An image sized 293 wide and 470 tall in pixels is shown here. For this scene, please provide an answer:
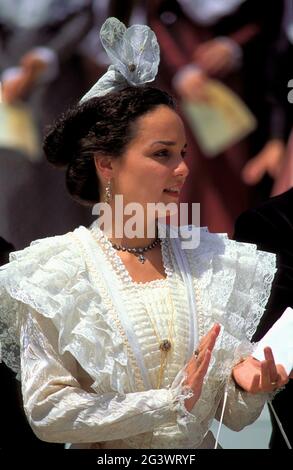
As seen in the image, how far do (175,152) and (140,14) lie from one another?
197 cm

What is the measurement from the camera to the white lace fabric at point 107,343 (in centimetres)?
185

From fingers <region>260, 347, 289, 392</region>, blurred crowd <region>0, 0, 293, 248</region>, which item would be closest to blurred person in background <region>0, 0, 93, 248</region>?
blurred crowd <region>0, 0, 293, 248</region>

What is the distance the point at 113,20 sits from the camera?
210 centimetres

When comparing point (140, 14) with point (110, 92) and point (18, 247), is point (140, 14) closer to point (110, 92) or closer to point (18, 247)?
point (18, 247)

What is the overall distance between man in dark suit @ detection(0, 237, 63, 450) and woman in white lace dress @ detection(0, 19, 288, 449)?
1.25ft

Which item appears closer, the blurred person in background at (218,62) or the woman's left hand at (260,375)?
the woman's left hand at (260,375)

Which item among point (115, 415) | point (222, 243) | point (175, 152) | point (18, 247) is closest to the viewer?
point (115, 415)

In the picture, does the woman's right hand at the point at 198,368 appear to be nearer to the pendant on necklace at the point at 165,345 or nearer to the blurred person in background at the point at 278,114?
the pendant on necklace at the point at 165,345

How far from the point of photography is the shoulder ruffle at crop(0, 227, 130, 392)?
1.90 metres

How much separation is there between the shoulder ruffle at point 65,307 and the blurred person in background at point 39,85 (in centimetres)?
175

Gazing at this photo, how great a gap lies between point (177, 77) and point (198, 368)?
→ 2.18 meters

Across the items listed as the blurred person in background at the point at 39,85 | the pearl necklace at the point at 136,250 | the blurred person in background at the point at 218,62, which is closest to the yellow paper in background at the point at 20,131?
the blurred person in background at the point at 39,85

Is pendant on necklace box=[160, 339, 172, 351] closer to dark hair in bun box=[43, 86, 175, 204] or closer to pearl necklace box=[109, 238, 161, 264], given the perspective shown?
pearl necklace box=[109, 238, 161, 264]
